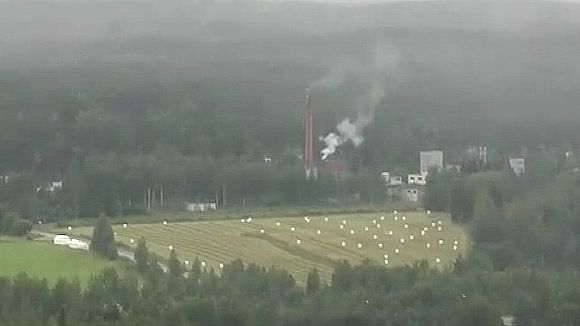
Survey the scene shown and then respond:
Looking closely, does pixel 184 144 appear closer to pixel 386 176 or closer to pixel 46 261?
pixel 386 176

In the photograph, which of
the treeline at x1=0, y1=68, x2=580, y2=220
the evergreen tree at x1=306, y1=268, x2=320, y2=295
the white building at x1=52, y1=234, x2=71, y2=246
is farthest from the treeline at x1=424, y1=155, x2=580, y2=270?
the white building at x1=52, y1=234, x2=71, y2=246

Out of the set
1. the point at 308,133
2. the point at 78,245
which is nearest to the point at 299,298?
the point at 78,245

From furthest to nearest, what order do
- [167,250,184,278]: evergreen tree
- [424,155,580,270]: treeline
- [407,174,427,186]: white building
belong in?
[407,174,427,186]: white building → [424,155,580,270]: treeline → [167,250,184,278]: evergreen tree

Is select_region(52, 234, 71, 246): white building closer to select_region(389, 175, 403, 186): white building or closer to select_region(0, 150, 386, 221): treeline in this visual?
select_region(0, 150, 386, 221): treeline

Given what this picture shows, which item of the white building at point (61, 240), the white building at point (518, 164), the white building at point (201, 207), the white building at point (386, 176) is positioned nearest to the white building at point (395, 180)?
the white building at point (386, 176)

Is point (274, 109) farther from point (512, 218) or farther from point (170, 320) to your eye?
point (170, 320)

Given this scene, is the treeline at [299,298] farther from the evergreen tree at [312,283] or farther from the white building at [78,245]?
the white building at [78,245]
